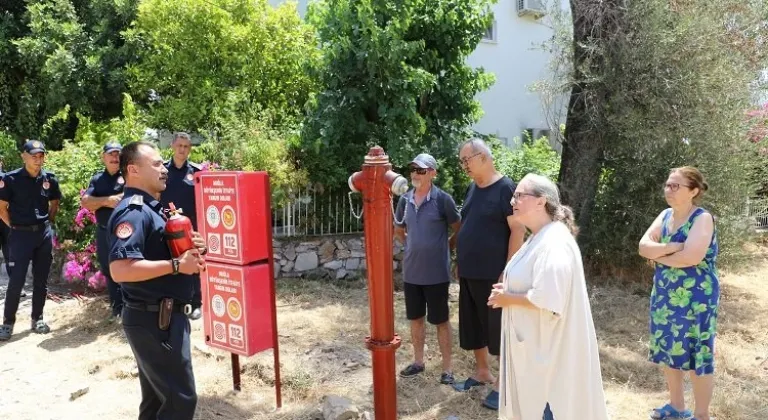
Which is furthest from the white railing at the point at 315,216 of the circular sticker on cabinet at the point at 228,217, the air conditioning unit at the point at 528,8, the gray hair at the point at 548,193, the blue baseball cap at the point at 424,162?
the air conditioning unit at the point at 528,8

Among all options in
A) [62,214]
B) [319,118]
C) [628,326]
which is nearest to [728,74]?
[628,326]

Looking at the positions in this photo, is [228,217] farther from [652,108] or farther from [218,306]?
[652,108]

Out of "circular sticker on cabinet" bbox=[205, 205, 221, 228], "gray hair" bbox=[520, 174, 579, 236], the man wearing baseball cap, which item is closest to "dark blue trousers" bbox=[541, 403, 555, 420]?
"gray hair" bbox=[520, 174, 579, 236]

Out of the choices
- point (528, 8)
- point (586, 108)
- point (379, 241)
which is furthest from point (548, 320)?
point (528, 8)

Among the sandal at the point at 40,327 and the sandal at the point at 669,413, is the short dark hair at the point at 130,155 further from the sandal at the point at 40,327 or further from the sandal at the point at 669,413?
Answer: the sandal at the point at 40,327

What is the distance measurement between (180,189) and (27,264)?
5.65ft

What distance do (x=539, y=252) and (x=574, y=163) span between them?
19.2 feet

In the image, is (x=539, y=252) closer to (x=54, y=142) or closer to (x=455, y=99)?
(x=455, y=99)

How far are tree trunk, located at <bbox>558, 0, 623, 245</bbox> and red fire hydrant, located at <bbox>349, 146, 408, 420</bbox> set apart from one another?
5.59 metres

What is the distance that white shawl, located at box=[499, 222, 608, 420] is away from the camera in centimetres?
267

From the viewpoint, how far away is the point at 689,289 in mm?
3693

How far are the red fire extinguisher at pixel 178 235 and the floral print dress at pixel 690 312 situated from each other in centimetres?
299

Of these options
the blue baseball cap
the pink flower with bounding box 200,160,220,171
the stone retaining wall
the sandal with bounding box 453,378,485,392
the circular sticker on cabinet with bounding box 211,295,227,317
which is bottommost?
the sandal with bounding box 453,378,485,392

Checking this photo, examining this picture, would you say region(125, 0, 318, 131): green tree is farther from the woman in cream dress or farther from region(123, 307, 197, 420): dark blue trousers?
the woman in cream dress
